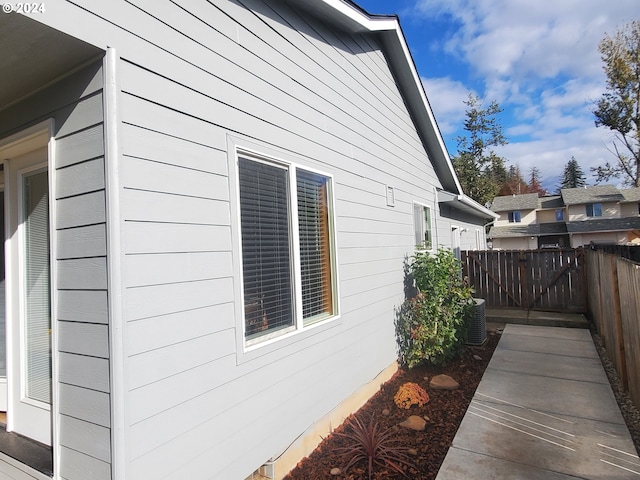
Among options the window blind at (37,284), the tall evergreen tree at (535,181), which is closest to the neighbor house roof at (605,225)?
the tall evergreen tree at (535,181)

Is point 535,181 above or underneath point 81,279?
above

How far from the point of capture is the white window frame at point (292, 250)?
8.74ft

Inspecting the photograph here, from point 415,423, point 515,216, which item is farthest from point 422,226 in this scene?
point 515,216

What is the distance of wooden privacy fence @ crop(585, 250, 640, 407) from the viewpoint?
12.4 feet

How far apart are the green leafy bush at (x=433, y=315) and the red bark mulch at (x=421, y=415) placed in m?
0.28

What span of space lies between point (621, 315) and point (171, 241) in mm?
5329

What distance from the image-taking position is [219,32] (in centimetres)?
Answer: 268

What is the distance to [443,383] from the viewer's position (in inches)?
191

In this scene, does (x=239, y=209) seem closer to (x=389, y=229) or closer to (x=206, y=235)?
(x=206, y=235)

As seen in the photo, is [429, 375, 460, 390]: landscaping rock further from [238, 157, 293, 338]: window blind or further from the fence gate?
the fence gate

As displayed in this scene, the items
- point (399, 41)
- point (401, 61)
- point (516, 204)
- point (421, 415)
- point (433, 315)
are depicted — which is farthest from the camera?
point (516, 204)

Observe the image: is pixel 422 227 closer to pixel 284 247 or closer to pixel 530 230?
pixel 284 247

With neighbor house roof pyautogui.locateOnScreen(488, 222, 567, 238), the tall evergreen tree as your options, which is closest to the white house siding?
neighbor house roof pyautogui.locateOnScreen(488, 222, 567, 238)

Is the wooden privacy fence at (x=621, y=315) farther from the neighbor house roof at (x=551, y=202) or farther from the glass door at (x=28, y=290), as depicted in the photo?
the neighbor house roof at (x=551, y=202)
